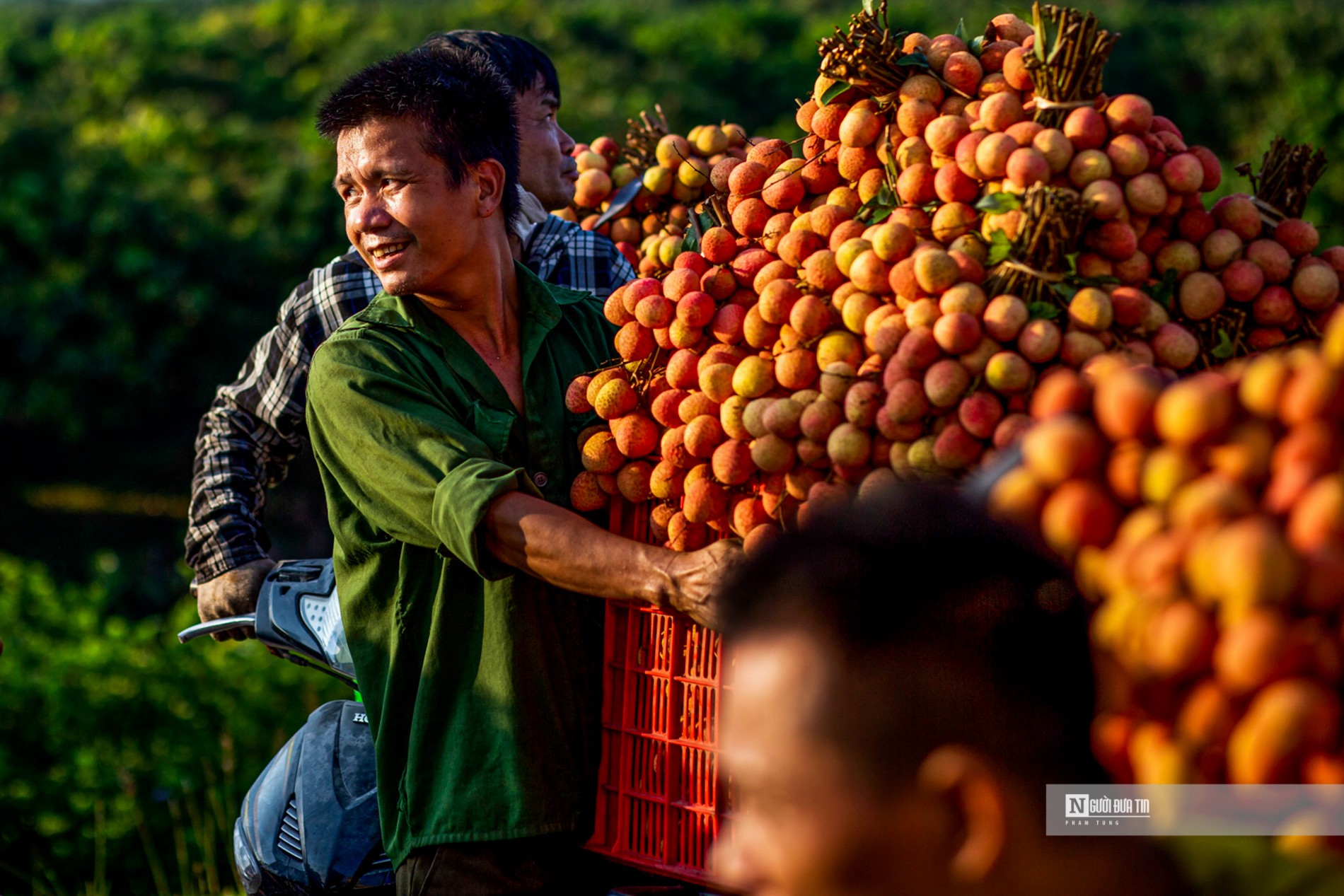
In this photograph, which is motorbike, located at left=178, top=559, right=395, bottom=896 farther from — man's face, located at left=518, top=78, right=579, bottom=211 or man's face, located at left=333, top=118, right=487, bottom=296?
man's face, located at left=518, top=78, right=579, bottom=211

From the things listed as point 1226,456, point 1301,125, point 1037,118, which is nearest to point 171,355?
point 1037,118

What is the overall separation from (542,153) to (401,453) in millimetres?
1367

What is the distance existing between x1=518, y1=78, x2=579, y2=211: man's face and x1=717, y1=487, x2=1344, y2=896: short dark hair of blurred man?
2035 millimetres

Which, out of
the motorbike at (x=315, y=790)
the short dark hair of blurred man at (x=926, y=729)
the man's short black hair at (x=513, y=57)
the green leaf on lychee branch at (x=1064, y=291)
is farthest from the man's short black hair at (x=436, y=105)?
the short dark hair of blurred man at (x=926, y=729)

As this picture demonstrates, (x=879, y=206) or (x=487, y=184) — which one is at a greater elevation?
(x=487, y=184)

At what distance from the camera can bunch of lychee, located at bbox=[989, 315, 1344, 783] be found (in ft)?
3.09

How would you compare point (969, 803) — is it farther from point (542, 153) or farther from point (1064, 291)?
point (542, 153)

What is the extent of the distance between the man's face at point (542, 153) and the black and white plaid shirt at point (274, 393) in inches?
8.8

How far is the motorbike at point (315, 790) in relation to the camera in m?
2.30

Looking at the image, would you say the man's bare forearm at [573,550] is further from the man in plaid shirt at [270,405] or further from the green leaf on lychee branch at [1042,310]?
the man in plaid shirt at [270,405]

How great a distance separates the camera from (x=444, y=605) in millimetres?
2016

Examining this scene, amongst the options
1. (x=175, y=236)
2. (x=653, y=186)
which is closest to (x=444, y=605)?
(x=653, y=186)

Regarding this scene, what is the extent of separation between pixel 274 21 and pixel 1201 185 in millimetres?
12951

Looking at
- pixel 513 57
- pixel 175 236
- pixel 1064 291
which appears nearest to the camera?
A: pixel 1064 291
